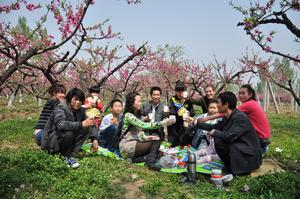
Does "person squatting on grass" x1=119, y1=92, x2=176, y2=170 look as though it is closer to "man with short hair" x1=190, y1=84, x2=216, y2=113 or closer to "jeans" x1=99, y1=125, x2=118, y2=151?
"jeans" x1=99, y1=125, x2=118, y2=151

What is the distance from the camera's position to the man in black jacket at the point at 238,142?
474 centimetres

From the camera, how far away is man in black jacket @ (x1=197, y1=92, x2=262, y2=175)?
474 centimetres

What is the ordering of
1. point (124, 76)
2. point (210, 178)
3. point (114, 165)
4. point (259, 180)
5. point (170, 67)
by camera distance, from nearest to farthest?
point (259, 180), point (210, 178), point (114, 165), point (124, 76), point (170, 67)

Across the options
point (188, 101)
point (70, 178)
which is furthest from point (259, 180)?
point (188, 101)

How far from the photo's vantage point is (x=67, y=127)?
4.93 meters

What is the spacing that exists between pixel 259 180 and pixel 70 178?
2.74 meters

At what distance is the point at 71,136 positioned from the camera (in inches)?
202

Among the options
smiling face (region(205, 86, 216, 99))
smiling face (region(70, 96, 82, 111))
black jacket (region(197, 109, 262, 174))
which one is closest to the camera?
black jacket (region(197, 109, 262, 174))

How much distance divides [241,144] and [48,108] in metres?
3.58

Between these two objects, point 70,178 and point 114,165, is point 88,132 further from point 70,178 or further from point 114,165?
point 70,178

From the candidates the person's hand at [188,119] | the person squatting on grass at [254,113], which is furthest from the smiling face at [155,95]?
the person squatting on grass at [254,113]

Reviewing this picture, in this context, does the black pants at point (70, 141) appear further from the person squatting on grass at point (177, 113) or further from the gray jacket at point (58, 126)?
the person squatting on grass at point (177, 113)

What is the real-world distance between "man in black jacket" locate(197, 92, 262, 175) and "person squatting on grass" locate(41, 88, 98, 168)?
220 centimetres

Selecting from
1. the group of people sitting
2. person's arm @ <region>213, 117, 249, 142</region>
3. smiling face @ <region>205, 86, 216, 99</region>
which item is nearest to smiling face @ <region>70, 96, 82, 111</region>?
the group of people sitting
